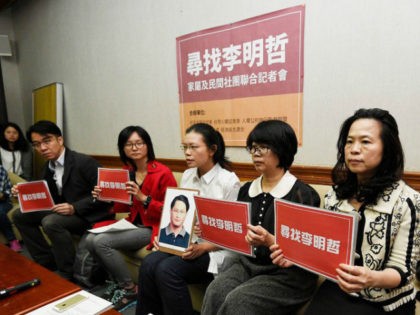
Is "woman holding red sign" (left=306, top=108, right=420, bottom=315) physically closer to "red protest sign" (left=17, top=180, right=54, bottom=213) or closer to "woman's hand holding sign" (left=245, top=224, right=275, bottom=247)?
"woman's hand holding sign" (left=245, top=224, right=275, bottom=247)

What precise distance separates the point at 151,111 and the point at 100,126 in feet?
3.02

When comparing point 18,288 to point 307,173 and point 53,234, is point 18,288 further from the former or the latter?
point 307,173

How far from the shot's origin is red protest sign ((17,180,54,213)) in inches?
83.0

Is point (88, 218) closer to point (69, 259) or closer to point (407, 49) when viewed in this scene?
point (69, 259)

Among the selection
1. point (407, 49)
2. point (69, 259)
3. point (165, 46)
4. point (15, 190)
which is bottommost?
point (69, 259)

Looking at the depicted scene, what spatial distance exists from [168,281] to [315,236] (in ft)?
2.50

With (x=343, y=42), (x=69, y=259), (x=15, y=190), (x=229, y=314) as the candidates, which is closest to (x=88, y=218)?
(x=69, y=259)

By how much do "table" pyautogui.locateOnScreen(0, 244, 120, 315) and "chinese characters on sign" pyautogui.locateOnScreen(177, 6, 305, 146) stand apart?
1479 millimetres

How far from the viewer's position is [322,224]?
0.92m

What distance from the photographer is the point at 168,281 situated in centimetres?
138

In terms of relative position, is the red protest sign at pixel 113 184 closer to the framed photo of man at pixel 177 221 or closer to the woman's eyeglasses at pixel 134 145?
the woman's eyeglasses at pixel 134 145

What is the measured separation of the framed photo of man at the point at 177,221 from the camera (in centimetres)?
142

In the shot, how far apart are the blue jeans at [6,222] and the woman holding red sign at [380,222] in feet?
9.38

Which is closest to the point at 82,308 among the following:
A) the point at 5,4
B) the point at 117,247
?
the point at 117,247
